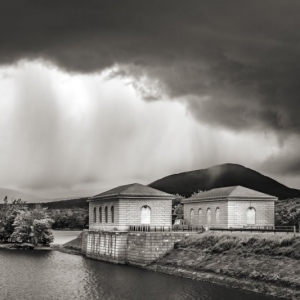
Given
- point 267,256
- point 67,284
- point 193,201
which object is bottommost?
point 67,284

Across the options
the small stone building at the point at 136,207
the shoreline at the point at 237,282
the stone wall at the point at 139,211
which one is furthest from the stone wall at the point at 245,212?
the shoreline at the point at 237,282

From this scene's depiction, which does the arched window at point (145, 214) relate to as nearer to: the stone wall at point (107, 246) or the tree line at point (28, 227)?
the stone wall at point (107, 246)

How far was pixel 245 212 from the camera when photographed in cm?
7369

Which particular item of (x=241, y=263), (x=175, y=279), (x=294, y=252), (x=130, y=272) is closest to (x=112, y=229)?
(x=130, y=272)

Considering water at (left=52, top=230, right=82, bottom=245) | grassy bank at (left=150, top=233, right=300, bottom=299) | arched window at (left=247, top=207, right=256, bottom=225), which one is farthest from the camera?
water at (left=52, top=230, right=82, bottom=245)

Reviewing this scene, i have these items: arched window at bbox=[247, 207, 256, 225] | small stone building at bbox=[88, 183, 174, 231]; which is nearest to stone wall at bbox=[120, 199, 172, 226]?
small stone building at bbox=[88, 183, 174, 231]

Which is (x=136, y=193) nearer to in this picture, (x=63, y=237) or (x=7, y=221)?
(x=7, y=221)

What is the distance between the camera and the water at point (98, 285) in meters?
44.0

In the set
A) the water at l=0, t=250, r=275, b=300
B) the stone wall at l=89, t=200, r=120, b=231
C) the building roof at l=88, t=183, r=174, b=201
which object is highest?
the building roof at l=88, t=183, r=174, b=201

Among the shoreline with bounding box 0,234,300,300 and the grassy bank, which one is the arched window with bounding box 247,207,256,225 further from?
the shoreline with bounding box 0,234,300,300

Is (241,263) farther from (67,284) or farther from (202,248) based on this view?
(67,284)

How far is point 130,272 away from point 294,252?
796 inches

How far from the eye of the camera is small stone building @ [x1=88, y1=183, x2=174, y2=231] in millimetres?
71938

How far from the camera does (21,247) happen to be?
104m
